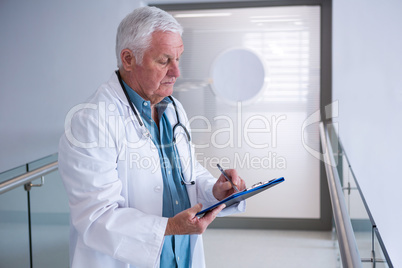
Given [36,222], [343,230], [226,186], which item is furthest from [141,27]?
[36,222]

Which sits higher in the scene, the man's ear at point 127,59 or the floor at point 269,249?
the man's ear at point 127,59

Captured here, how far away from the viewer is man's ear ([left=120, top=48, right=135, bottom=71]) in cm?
154

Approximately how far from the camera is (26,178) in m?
2.37

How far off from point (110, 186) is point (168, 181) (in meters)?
0.28

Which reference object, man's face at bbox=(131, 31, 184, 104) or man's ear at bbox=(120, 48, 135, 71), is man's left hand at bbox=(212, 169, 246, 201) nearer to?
man's face at bbox=(131, 31, 184, 104)

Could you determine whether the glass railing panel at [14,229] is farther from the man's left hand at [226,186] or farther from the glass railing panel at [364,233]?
the glass railing panel at [364,233]

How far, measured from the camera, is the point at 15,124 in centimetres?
431

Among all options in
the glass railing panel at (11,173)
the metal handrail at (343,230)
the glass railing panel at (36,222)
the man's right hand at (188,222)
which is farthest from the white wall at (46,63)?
the man's right hand at (188,222)

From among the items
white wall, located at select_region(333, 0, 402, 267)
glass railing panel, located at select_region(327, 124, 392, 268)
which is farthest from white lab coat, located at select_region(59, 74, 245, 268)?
white wall, located at select_region(333, 0, 402, 267)

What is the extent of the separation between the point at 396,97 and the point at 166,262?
304 cm

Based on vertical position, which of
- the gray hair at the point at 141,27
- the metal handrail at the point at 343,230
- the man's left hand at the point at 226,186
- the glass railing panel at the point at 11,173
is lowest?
the metal handrail at the point at 343,230

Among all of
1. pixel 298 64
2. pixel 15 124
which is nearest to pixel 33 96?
pixel 15 124

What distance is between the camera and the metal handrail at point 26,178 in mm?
2122

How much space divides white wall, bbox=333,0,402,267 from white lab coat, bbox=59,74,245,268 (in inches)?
113
